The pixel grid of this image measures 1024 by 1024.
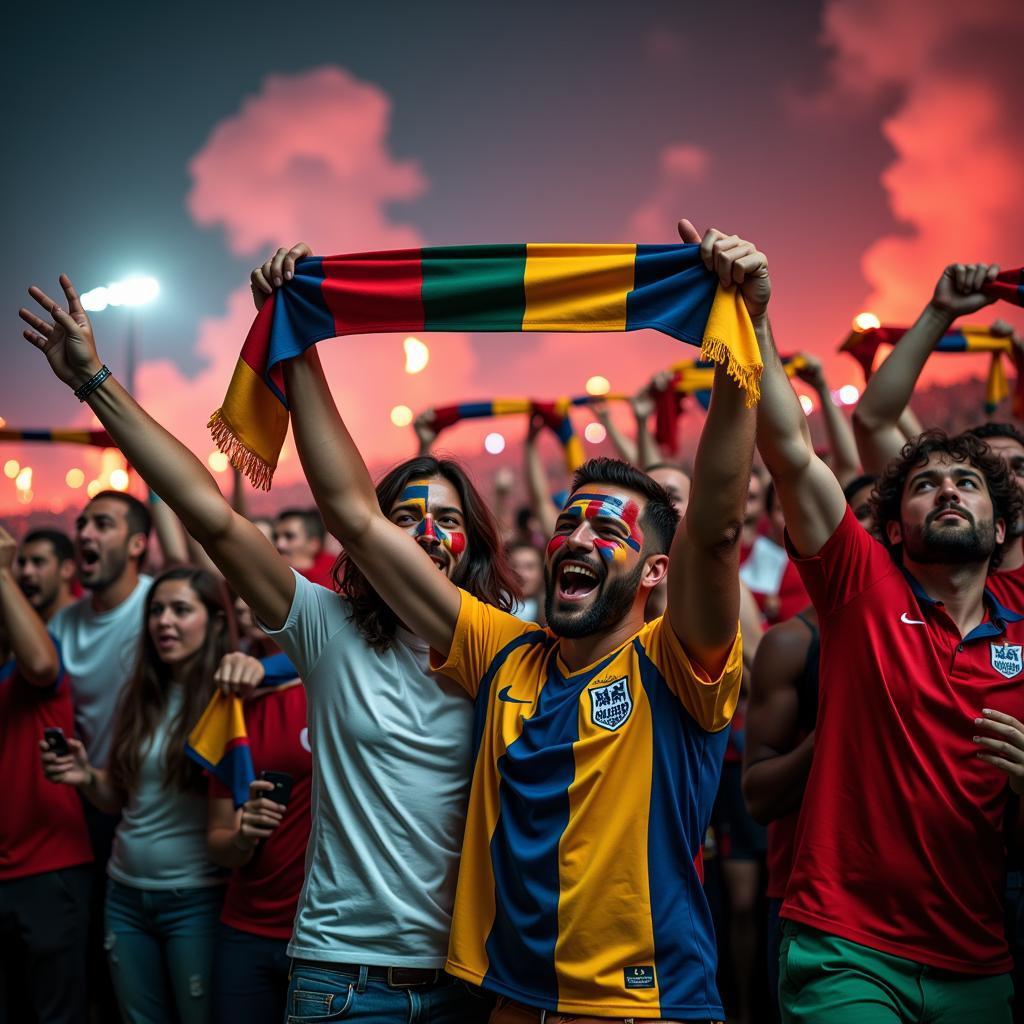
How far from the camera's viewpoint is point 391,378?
12.6 meters

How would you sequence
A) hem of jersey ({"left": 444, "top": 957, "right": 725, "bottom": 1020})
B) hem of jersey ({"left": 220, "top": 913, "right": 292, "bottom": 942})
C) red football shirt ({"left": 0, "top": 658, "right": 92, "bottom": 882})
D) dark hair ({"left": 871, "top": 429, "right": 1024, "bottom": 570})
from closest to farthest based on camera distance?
hem of jersey ({"left": 444, "top": 957, "right": 725, "bottom": 1020}), dark hair ({"left": 871, "top": 429, "right": 1024, "bottom": 570}), hem of jersey ({"left": 220, "top": 913, "right": 292, "bottom": 942}), red football shirt ({"left": 0, "top": 658, "right": 92, "bottom": 882})

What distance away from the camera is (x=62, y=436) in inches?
227

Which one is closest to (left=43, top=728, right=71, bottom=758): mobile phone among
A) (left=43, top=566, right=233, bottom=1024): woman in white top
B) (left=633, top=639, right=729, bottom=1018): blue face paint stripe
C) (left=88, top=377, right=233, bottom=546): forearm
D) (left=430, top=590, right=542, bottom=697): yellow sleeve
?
(left=43, top=566, right=233, bottom=1024): woman in white top

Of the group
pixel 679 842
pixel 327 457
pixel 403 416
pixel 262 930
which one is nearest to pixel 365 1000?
pixel 679 842

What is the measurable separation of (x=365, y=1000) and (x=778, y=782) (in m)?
1.34

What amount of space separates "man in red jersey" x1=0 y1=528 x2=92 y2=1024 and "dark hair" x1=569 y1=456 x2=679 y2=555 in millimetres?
2502

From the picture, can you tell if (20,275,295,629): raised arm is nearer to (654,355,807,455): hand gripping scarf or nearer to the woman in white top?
the woman in white top

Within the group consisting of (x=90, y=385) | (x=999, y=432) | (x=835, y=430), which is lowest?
(x=90, y=385)

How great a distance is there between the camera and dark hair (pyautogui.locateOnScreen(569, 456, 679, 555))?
270 centimetres

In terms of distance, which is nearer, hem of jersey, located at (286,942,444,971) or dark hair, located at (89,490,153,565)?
hem of jersey, located at (286,942,444,971)

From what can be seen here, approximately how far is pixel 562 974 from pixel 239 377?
1605 millimetres

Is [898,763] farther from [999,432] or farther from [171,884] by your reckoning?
[171,884]

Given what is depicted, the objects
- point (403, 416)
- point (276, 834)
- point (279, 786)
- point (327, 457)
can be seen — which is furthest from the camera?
point (403, 416)

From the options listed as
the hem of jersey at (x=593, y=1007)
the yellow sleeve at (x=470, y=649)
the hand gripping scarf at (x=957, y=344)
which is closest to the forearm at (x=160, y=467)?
the yellow sleeve at (x=470, y=649)
